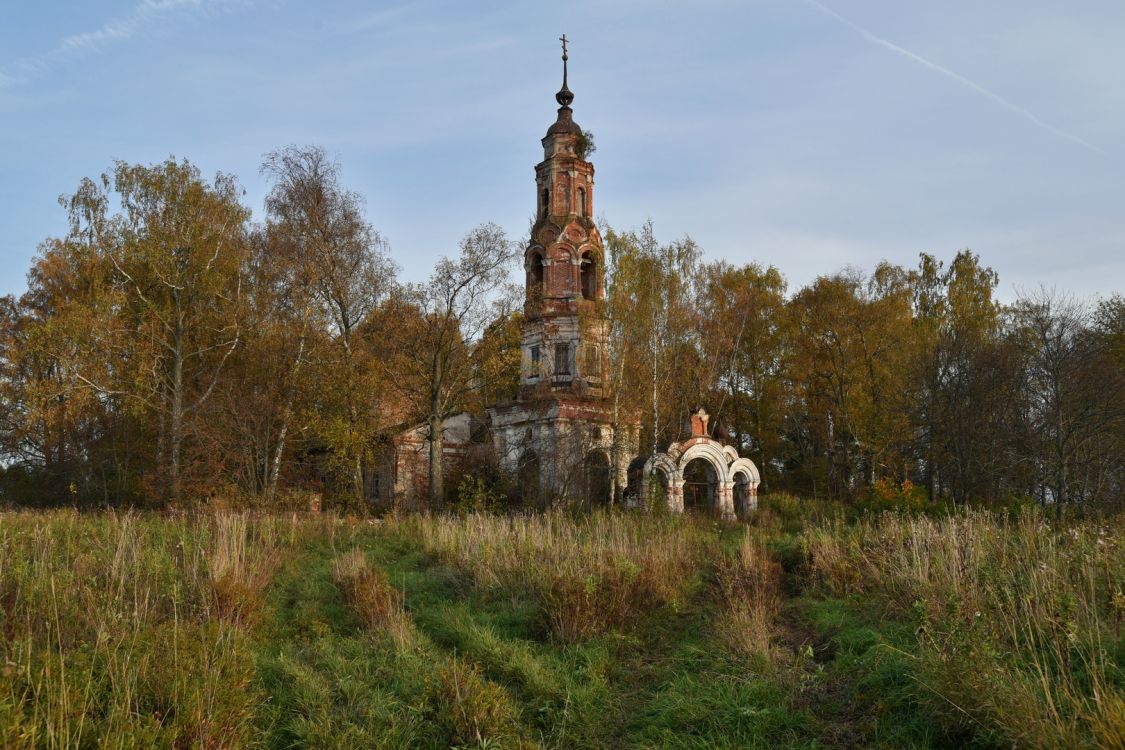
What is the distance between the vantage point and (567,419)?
2920cm

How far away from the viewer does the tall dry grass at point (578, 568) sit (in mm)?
9477

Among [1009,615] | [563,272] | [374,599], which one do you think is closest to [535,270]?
[563,272]

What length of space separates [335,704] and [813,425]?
3157 cm

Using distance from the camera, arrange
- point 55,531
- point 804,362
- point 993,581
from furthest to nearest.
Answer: point 804,362
point 55,531
point 993,581

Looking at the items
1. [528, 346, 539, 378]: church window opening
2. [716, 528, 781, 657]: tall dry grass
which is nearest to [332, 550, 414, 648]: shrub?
[716, 528, 781, 657]: tall dry grass

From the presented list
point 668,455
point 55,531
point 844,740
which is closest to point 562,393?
point 668,455

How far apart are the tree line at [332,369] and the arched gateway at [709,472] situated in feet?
6.34

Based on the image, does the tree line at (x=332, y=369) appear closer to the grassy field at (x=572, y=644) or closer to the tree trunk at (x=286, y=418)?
the tree trunk at (x=286, y=418)

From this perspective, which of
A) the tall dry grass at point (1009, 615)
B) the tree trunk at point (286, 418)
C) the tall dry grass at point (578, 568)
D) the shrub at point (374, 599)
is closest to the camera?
the tall dry grass at point (1009, 615)

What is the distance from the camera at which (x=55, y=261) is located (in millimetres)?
33250

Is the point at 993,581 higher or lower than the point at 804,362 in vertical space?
lower

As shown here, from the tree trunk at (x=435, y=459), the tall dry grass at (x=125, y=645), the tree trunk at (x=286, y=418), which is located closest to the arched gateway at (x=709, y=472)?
the tree trunk at (x=435, y=459)

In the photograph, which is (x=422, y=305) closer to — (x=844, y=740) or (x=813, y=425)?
(x=813, y=425)

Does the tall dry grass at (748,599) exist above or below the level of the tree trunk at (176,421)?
below
